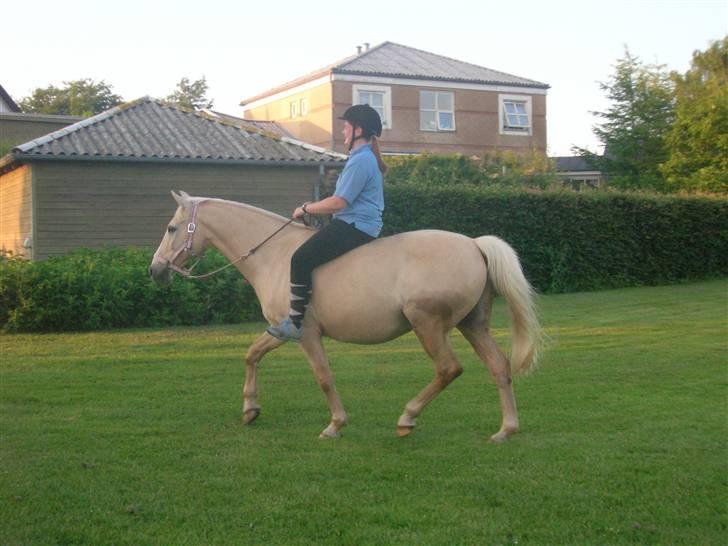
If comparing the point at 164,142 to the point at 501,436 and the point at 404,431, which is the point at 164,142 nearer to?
the point at 404,431

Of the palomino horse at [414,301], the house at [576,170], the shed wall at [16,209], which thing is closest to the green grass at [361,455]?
the palomino horse at [414,301]

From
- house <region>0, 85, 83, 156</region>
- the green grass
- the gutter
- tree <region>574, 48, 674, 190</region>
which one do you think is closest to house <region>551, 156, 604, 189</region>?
tree <region>574, 48, 674, 190</region>

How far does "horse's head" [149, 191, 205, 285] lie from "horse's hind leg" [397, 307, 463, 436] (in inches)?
86.0

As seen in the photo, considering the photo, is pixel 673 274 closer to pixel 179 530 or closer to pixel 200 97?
pixel 179 530

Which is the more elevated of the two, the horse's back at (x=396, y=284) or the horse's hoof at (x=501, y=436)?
the horse's back at (x=396, y=284)

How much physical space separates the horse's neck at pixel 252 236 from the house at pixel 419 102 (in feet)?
112

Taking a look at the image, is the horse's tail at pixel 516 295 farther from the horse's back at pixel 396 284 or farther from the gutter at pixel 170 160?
the gutter at pixel 170 160

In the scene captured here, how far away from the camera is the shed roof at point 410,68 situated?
42.7 metres

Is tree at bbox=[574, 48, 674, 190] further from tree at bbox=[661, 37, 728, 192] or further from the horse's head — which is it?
the horse's head

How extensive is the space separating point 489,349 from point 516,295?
52cm

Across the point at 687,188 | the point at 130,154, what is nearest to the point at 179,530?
the point at 130,154

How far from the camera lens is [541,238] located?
71.9ft

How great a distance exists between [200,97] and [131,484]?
76.5 m

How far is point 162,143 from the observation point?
20.9 m
